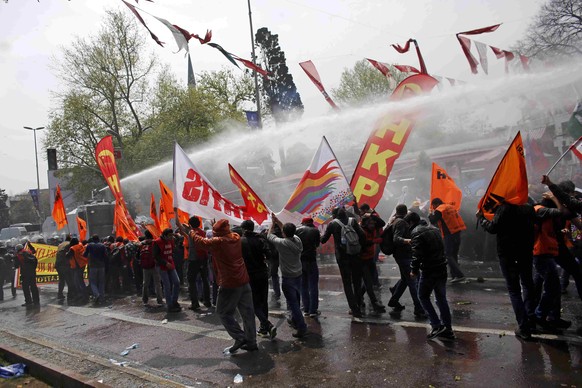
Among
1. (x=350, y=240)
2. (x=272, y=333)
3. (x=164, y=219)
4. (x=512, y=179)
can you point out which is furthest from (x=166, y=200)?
(x=512, y=179)

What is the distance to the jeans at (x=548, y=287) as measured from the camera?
564cm

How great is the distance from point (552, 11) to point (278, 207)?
1554 centimetres

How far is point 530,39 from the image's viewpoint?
2219cm

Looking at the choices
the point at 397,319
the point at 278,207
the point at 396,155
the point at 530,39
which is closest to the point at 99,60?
the point at 278,207

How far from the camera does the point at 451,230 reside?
30.1 feet

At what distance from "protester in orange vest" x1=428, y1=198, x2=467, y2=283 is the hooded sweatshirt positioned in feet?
15.6

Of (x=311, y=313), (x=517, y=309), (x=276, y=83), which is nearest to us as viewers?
(x=517, y=309)

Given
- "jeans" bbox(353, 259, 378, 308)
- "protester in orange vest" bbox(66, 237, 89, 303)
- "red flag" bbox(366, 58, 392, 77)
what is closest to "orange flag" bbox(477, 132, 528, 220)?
"jeans" bbox(353, 259, 378, 308)

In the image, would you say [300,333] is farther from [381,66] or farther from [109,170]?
[381,66]

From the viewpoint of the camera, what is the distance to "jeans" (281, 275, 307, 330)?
6574 millimetres

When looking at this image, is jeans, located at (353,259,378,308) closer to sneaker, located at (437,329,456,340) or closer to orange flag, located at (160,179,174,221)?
sneaker, located at (437,329,456,340)

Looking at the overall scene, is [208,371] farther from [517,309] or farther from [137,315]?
[137,315]

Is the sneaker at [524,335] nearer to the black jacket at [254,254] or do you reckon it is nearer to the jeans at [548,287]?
the jeans at [548,287]

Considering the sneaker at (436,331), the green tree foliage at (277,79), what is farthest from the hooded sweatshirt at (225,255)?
the green tree foliage at (277,79)
